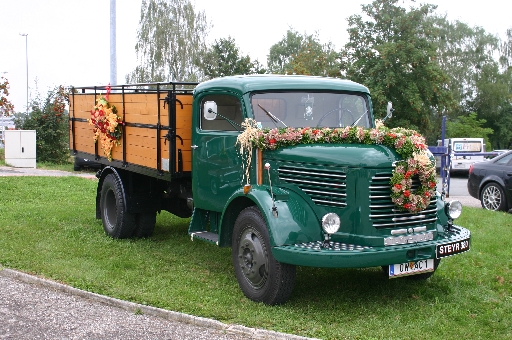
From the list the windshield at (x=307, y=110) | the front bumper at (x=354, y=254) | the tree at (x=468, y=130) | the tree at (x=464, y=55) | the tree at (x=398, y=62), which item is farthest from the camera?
the tree at (x=464, y=55)

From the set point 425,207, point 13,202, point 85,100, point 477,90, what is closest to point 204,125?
point 425,207

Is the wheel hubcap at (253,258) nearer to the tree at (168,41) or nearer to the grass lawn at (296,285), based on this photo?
the grass lawn at (296,285)

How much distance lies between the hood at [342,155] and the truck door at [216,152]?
0.78 metres

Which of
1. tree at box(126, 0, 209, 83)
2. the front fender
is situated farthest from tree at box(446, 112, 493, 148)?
the front fender

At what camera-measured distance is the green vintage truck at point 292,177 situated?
18.9 feet

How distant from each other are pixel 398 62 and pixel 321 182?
28.9m

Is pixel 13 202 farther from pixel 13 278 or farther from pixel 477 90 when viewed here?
pixel 477 90

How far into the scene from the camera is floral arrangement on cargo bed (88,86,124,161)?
30.1 ft

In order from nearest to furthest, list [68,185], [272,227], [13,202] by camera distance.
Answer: [272,227] < [13,202] < [68,185]

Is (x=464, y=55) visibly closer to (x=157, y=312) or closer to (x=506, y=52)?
(x=506, y=52)

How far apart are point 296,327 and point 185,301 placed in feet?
4.09

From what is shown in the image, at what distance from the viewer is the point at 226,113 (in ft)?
23.0

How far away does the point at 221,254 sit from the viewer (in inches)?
329

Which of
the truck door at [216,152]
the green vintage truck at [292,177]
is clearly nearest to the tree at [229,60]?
the green vintage truck at [292,177]
